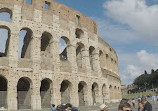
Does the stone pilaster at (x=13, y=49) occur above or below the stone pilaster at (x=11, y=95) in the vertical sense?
above

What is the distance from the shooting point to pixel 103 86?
24.1 meters

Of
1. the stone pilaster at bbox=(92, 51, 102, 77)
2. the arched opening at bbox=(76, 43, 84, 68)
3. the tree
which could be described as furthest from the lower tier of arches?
the tree

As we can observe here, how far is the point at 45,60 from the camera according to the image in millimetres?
17328

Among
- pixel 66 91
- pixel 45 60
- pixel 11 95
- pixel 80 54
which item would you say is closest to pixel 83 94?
pixel 66 91

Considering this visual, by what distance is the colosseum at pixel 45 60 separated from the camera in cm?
1516

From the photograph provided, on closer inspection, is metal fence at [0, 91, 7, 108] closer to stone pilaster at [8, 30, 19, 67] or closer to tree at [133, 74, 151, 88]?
stone pilaster at [8, 30, 19, 67]

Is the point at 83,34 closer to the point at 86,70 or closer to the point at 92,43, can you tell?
the point at 92,43

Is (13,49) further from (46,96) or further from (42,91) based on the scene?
(46,96)

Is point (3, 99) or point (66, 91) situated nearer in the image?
point (3, 99)

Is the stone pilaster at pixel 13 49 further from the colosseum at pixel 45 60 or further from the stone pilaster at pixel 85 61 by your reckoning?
the stone pilaster at pixel 85 61

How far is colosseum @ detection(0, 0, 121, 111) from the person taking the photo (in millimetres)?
15164

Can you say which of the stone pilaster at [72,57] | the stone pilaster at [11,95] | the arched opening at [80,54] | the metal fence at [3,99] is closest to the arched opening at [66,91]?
the stone pilaster at [72,57]

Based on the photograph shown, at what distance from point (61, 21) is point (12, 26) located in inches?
210

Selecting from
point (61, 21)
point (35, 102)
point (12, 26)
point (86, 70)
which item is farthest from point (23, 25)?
point (86, 70)
